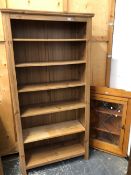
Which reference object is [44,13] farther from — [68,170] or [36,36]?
[68,170]

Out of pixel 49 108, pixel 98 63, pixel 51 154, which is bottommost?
pixel 51 154

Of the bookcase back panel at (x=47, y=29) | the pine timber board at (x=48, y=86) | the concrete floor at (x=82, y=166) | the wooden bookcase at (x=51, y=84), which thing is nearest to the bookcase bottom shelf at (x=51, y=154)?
the wooden bookcase at (x=51, y=84)

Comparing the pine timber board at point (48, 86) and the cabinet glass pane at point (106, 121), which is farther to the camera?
the cabinet glass pane at point (106, 121)

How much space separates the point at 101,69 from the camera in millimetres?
2395

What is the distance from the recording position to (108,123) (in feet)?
7.66

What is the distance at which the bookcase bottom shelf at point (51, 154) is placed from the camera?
79.8 inches

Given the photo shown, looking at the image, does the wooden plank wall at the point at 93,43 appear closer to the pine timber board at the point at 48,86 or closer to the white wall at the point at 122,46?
the white wall at the point at 122,46

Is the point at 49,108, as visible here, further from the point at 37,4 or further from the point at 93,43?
the point at 37,4

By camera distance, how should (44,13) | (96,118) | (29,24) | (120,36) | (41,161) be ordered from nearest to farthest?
(44,13) → (29,24) → (41,161) → (120,36) → (96,118)

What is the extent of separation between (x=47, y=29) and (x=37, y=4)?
294 millimetres

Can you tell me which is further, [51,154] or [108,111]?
[108,111]

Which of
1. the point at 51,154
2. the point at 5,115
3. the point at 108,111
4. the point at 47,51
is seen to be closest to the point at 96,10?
the point at 47,51

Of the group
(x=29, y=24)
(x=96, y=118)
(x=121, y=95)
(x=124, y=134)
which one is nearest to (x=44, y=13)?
(x=29, y=24)

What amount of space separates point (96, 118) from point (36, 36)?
4.49ft
